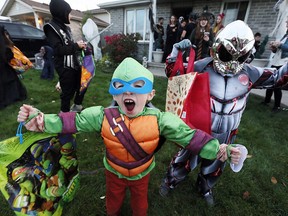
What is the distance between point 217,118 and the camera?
1743 millimetres

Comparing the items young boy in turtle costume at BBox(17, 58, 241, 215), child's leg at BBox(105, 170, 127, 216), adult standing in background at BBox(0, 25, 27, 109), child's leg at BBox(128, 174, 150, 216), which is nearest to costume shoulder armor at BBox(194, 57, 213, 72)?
young boy in turtle costume at BBox(17, 58, 241, 215)

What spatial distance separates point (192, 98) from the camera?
1.66m

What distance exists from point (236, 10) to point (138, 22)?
17.3ft

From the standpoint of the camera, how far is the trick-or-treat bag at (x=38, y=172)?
1471 mm

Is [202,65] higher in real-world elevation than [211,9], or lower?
lower

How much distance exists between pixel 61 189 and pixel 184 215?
135 centimetres

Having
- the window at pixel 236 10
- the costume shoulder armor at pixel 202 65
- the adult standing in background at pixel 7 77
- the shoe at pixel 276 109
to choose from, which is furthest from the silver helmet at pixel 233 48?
the window at pixel 236 10

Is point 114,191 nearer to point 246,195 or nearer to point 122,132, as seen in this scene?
point 122,132

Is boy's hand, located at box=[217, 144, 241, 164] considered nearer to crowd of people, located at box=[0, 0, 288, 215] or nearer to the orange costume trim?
crowd of people, located at box=[0, 0, 288, 215]

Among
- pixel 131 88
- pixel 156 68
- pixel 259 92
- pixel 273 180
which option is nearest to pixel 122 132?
pixel 131 88

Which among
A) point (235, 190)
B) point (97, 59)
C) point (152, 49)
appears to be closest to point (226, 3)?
point (152, 49)

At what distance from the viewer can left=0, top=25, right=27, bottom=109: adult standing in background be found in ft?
8.95

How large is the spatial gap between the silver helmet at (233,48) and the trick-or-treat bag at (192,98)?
0.72ft

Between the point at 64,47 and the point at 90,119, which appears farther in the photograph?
the point at 64,47
